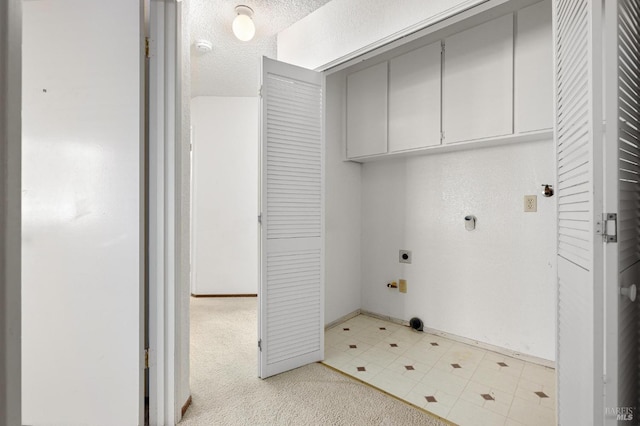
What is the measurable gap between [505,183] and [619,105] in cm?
180

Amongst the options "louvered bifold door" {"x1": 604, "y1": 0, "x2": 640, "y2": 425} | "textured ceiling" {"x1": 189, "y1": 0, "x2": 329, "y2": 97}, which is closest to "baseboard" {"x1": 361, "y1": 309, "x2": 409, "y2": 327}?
"louvered bifold door" {"x1": 604, "y1": 0, "x2": 640, "y2": 425}

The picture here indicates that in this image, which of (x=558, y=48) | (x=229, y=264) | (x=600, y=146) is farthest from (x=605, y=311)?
(x=229, y=264)

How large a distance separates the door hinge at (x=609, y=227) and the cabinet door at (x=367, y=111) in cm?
230

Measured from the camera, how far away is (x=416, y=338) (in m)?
2.87

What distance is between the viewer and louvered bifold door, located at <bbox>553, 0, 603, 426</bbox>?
2.86 ft

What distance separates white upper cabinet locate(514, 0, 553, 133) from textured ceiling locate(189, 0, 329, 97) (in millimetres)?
1537

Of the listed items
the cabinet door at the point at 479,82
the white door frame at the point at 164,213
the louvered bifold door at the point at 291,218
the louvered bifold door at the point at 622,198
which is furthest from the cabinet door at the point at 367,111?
the louvered bifold door at the point at 622,198

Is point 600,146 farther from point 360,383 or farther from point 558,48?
point 360,383

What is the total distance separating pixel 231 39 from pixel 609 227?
3088 mm

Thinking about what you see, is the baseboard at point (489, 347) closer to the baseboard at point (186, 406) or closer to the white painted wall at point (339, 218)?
the white painted wall at point (339, 218)

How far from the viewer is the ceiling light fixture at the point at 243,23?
2.36 metres

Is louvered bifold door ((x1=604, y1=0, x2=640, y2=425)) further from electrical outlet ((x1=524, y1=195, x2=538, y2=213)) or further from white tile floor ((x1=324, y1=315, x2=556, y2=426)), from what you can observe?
electrical outlet ((x1=524, y1=195, x2=538, y2=213))

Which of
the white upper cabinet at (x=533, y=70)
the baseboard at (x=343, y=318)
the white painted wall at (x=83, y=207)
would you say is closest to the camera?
the white painted wall at (x=83, y=207)

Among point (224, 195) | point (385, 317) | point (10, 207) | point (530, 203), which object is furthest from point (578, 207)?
point (224, 195)
